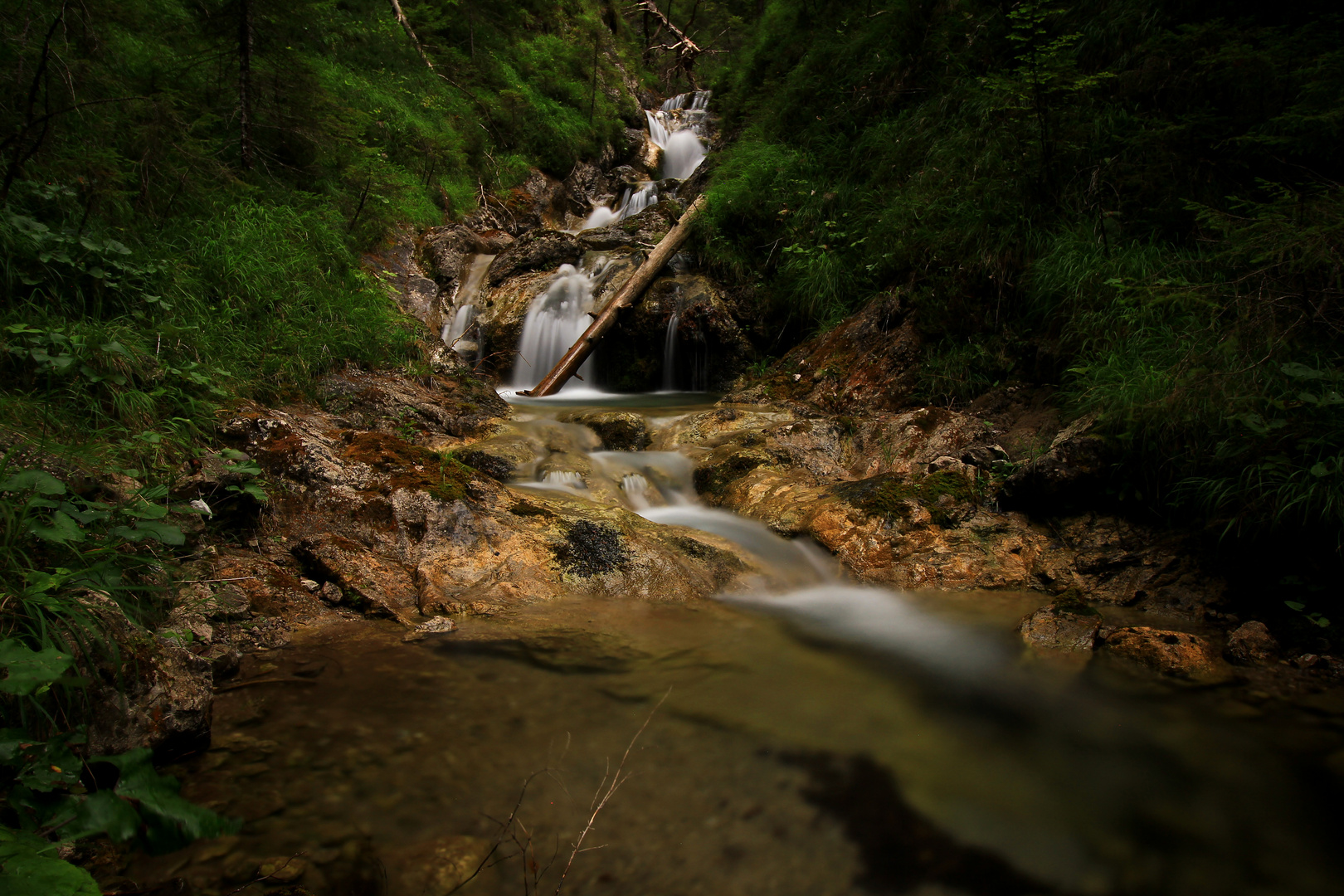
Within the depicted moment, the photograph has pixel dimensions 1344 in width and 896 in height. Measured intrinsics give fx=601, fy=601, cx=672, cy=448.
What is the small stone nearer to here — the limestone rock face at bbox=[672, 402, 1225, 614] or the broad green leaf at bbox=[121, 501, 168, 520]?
the broad green leaf at bbox=[121, 501, 168, 520]

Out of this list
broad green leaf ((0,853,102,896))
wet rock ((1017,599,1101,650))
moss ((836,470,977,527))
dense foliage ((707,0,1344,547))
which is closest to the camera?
broad green leaf ((0,853,102,896))

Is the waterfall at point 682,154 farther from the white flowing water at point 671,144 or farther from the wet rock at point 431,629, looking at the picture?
the wet rock at point 431,629

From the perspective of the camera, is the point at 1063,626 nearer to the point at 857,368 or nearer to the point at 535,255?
the point at 857,368

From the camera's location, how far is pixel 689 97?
756 inches

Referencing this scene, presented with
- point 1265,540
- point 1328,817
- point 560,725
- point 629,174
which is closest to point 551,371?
point 560,725

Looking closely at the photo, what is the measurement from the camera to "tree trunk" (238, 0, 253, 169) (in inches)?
213

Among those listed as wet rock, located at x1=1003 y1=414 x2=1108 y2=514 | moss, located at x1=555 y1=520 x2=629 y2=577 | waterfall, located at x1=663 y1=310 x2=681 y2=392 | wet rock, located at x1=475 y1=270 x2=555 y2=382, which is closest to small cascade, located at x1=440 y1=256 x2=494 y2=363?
wet rock, located at x1=475 y1=270 x2=555 y2=382

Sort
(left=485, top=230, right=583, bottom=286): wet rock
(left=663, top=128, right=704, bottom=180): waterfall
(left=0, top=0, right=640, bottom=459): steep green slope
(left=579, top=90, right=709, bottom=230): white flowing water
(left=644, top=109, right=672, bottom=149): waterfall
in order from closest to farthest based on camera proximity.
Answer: (left=0, top=0, right=640, bottom=459): steep green slope
(left=485, top=230, right=583, bottom=286): wet rock
(left=579, top=90, right=709, bottom=230): white flowing water
(left=663, top=128, right=704, bottom=180): waterfall
(left=644, top=109, right=672, bottom=149): waterfall

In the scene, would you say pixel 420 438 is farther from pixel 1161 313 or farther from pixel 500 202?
pixel 500 202

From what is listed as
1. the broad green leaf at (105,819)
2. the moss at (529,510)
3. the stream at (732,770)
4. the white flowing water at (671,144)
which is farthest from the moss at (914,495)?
the white flowing water at (671,144)

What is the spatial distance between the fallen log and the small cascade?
4.24 ft

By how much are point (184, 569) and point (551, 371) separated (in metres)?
5.68

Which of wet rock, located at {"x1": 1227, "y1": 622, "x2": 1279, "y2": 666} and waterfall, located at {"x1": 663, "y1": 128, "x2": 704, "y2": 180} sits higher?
waterfall, located at {"x1": 663, "y1": 128, "x2": 704, "y2": 180}

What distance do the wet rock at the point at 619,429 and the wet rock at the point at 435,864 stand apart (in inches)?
168
